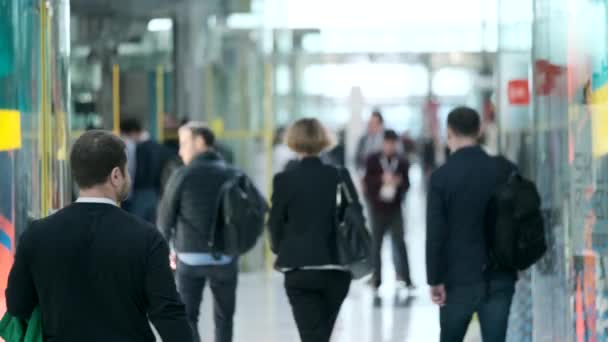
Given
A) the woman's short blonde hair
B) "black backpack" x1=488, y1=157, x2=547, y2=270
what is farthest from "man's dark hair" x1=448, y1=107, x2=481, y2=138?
the woman's short blonde hair

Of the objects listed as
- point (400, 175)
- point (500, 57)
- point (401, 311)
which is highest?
point (500, 57)

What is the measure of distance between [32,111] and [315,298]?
1.84m

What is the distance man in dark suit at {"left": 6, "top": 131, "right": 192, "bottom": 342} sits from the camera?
412 centimetres

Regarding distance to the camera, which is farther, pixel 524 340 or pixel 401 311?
pixel 401 311

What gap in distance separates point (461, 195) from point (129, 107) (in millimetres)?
9751

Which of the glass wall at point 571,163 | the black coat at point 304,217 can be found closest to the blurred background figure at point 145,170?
the glass wall at point 571,163

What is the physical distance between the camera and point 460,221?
6.73 meters

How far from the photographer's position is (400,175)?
44.3ft

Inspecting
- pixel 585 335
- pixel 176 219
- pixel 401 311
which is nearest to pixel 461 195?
pixel 585 335

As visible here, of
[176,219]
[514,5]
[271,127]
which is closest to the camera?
[176,219]

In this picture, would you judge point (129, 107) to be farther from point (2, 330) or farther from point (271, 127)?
point (2, 330)

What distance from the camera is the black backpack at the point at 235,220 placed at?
8.15m

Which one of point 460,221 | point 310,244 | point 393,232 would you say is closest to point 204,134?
point 310,244

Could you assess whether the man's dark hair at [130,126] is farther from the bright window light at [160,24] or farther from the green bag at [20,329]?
the green bag at [20,329]
